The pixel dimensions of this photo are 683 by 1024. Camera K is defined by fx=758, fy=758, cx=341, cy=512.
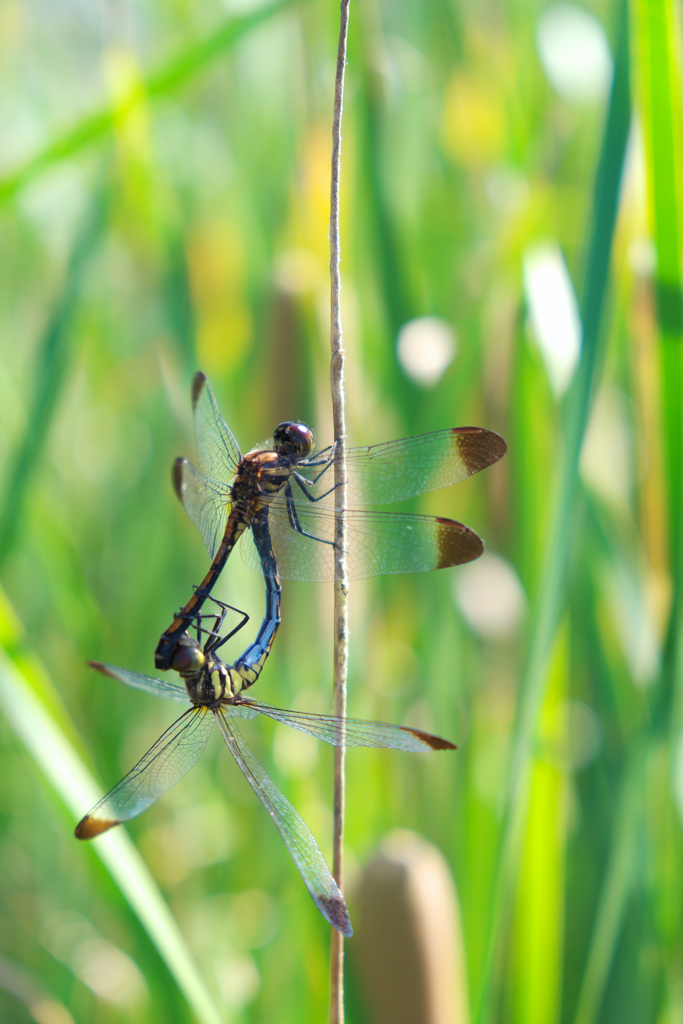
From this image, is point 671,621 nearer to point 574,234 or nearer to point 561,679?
point 561,679

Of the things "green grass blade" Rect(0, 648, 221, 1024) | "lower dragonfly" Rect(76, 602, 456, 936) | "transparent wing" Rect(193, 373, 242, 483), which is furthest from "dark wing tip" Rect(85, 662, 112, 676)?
"transparent wing" Rect(193, 373, 242, 483)

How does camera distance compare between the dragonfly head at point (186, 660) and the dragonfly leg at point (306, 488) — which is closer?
the dragonfly head at point (186, 660)

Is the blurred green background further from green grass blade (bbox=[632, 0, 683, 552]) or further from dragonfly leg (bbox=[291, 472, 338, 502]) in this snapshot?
dragonfly leg (bbox=[291, 472, 338, 502])

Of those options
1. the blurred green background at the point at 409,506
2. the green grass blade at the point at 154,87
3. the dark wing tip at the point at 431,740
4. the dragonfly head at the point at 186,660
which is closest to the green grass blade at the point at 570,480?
the blurred green background at the point at 409,506

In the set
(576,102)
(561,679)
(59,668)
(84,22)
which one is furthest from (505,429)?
(84,22)

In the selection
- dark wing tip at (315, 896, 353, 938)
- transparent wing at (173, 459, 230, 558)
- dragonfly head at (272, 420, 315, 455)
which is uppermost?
dragonfly head at (272, 420, 315, 455)

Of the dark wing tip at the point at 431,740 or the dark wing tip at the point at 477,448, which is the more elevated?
the dark wing tip at the point at 477,448

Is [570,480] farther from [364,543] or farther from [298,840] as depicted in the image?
[298,840]

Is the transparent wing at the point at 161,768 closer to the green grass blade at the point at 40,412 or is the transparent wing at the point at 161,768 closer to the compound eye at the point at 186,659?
the compound eye at the point at 186,659
